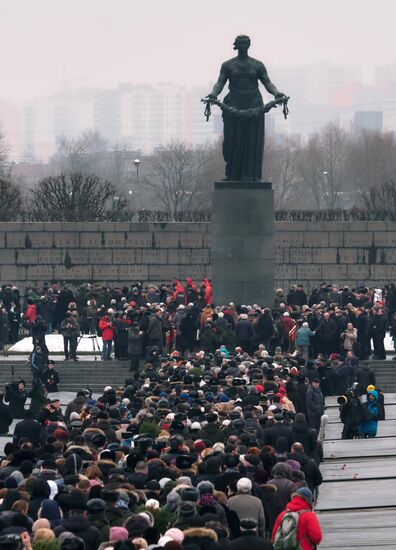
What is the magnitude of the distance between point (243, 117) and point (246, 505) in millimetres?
23493

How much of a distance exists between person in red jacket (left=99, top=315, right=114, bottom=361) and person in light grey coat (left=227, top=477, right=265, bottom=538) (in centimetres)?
2020

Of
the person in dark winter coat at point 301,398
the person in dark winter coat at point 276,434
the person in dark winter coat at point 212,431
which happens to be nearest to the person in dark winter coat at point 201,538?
the person in dark winter coat at point 212,431

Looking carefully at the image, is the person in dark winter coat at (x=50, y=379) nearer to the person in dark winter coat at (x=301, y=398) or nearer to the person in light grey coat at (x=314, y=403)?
the person in dark winter coat at (x=301, y=398)

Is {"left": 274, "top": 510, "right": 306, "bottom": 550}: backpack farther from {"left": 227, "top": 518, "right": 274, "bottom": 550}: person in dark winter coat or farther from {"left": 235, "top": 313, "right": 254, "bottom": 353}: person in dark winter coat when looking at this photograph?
{"left": 235, "top": 313, "right": 254, "bottom": 353}: person in dark winter coat

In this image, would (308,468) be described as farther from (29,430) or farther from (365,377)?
(365,377)

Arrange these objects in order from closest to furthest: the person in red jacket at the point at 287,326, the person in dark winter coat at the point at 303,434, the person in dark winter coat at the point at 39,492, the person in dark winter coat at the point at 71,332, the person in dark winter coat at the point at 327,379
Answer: the person in dark winter coat at the point at 39,492 < the person in dark winter coat at the point at 303,434 < the person in dark winter coat at the point at 327,379 < the person in red jacket at the point at 287,326 < the person in dark winter coat at the point at 71,332

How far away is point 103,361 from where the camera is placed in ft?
130

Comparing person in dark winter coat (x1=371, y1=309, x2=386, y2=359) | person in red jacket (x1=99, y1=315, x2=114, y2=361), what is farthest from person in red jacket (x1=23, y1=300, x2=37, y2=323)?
person in dark winter coat (x1=371, y1=309, x2=386, y2=359)

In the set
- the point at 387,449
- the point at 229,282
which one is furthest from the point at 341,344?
the point at 387,449

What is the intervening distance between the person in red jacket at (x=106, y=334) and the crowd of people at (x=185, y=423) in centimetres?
4

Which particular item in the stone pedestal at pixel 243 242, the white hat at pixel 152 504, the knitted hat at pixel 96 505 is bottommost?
the white hat at pixel 152 504

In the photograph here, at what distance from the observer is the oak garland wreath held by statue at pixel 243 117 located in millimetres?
42000

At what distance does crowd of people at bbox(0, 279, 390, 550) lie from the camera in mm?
17891

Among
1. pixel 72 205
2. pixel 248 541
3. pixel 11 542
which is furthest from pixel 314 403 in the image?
pixel 72 205
